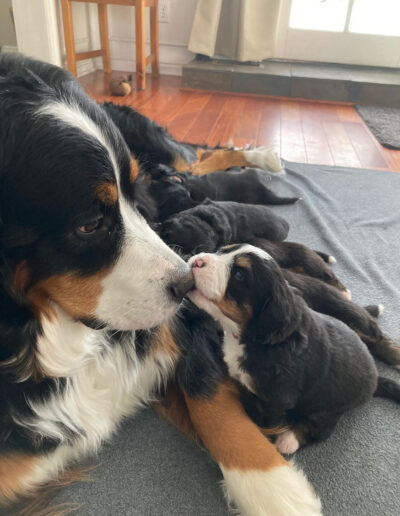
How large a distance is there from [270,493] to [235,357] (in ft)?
1.11

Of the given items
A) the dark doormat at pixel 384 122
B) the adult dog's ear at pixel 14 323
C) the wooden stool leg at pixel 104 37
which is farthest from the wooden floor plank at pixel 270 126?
the adult dog's ear at pixel 14 323

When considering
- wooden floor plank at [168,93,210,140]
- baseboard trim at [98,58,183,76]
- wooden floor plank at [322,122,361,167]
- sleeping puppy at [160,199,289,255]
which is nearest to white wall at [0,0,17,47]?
baseboard trim at [98,58,183,76]

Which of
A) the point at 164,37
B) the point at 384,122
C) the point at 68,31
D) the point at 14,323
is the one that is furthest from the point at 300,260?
the point at 164,37

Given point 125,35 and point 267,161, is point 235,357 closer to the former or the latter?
point 267,161

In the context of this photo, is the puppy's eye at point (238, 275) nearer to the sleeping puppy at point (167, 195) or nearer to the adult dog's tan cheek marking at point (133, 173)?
the adult dog's tan cheek marking at point (133, 173)

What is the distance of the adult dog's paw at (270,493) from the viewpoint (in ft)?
3.17

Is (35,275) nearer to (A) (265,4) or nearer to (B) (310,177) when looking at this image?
(B) (310,177)

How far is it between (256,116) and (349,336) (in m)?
3.13

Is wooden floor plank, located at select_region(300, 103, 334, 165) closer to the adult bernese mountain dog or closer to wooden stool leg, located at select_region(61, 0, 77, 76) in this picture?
wooden stool leg, located at select_region(61, 0, 77, 76)

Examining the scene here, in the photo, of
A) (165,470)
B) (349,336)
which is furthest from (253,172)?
(165,470)

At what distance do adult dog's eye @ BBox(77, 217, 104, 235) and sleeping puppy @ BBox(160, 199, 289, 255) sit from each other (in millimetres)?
642

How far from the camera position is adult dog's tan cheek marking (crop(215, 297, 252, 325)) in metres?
1.15

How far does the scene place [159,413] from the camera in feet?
4.02

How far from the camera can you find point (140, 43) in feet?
13.5
